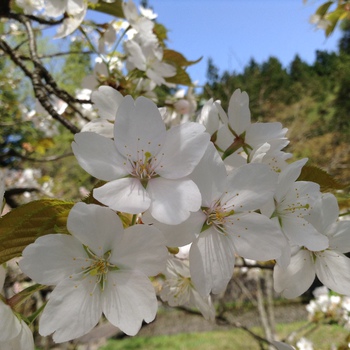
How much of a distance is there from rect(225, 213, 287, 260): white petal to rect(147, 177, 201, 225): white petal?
9 cm

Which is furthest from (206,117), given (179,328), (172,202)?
(179,328)

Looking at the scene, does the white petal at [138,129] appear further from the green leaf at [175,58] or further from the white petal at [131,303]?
the green leaf at [175,58]

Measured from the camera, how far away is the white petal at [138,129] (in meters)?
0.48

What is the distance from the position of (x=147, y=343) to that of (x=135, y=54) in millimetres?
6500

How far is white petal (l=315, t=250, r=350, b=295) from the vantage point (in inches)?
21.7

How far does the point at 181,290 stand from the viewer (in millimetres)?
784

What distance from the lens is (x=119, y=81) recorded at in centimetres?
112

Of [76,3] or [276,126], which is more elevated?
[76,3]

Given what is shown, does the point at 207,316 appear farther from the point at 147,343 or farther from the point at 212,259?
the point at 147,343

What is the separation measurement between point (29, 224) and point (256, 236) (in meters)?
0.28

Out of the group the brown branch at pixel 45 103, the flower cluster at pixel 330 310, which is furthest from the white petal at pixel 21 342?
the flower cluster at pixel 330 310

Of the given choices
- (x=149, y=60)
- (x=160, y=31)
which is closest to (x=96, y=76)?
(x=149, y=60)

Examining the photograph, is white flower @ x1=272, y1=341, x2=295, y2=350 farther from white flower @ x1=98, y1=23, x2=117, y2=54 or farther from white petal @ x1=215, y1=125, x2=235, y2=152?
white flower @ x1=98, y1=23, x2=117, y2=54

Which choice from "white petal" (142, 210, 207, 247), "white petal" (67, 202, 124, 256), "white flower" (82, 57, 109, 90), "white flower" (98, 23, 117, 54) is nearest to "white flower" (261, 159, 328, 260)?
"white petal" (142, 210, 207, 247)
